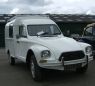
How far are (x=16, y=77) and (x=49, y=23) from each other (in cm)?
261

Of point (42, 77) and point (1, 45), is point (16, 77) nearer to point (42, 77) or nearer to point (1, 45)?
point (42, 77)

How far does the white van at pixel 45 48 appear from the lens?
8.13m

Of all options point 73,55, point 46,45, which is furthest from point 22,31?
point 73,55

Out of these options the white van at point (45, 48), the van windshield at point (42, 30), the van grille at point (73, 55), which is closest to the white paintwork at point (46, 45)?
the white van at point (45, 48)

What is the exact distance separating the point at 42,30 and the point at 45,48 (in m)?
1.98

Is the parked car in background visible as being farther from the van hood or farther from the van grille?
the van grille

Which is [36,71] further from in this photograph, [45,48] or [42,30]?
[42,30]

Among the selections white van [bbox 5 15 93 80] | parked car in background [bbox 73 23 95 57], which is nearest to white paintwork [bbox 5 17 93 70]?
white van [bbox 5 15 93 80]

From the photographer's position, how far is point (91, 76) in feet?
30.2

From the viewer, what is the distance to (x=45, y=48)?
327 inches

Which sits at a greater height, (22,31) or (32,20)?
(32,20)

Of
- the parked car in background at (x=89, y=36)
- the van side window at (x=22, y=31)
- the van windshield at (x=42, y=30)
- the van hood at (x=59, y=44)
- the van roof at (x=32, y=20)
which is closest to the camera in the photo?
the van hood at (x=59, y=44)

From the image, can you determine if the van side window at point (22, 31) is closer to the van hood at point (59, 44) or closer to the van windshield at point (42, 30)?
the van windshield at point (42, 30)

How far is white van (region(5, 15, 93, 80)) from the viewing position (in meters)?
8.13
